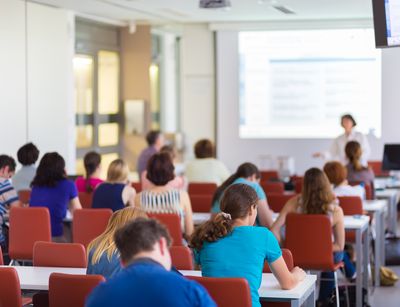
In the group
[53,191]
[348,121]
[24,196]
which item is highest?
[348,121]

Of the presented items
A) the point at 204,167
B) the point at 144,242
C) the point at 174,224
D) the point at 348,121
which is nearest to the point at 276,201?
the point at 204,167

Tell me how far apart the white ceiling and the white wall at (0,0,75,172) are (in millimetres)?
316

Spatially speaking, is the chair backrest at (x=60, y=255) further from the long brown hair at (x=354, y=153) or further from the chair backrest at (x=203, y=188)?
the long brown hair at (x=354, y=153)

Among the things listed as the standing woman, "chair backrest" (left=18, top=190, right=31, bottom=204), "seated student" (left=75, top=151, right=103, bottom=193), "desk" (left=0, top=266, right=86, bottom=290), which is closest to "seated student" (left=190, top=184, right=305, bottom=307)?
"desk" (left=0, top=266, right=86, bottom=290)

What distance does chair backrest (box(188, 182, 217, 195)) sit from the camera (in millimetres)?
10773

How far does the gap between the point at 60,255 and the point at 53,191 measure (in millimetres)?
2711


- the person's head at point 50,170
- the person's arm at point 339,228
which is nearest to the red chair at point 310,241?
the person's arm at point 339,228

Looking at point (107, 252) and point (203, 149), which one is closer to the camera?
point (107, 252)

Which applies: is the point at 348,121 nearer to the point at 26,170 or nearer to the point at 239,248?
the point at 26,170

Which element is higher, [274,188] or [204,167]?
[204,167]

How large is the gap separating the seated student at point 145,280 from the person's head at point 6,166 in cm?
542

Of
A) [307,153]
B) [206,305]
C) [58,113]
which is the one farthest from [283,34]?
[206,305]

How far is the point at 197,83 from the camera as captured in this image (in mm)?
16219

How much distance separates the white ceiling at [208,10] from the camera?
1255cm
